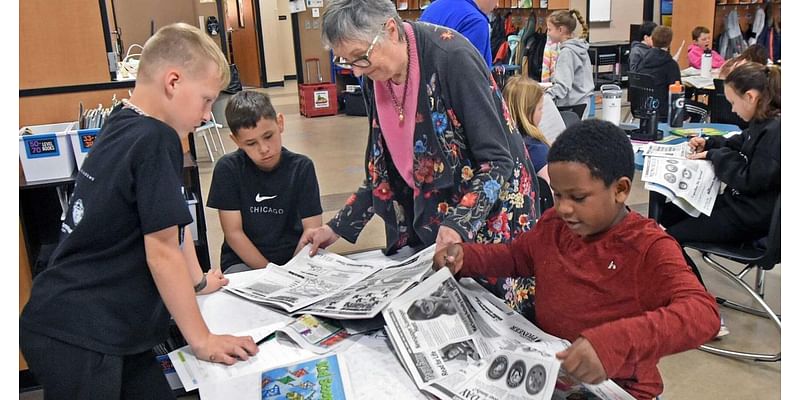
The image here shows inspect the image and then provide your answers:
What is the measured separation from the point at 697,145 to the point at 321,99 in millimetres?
6822

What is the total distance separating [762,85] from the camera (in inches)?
112

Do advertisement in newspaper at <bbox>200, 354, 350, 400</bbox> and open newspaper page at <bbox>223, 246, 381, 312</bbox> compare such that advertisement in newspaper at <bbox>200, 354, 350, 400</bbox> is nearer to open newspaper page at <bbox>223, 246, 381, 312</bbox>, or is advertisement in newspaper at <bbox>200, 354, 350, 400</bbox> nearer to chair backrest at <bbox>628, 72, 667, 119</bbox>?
open newspaper page at <bbox>223, 246, 381, 312</bbox>

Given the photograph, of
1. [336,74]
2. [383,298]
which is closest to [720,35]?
[336,74]

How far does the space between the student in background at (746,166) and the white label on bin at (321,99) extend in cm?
680

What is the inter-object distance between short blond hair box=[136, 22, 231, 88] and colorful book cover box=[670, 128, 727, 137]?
285cm

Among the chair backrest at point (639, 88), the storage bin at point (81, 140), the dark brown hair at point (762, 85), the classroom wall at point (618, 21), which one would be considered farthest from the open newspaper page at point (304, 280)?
the classroom wall at point (618, 21)

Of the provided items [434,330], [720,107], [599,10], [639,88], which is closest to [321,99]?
[599,10]

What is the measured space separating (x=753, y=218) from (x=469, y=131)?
1743mm

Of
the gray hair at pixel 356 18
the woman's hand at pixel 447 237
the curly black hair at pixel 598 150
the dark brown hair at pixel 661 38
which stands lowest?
the woman's hand at pixel 447 237

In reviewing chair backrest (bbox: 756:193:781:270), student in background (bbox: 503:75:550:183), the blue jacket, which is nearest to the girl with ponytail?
chair backrest (bbox: 756:193:781:270)

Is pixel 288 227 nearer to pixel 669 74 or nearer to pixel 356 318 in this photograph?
pixel 356 318

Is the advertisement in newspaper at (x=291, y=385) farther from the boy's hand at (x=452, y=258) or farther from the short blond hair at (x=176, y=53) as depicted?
the short blond hair at (x=176, y=53)

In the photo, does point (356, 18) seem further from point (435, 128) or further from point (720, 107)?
point (720, 107)

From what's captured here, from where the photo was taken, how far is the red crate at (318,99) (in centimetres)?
912
